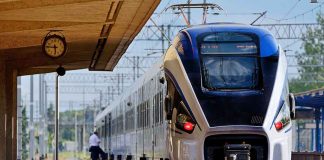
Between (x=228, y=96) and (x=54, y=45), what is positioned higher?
(x=54, y=45)

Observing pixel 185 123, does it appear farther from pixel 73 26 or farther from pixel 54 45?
pixel 54 45

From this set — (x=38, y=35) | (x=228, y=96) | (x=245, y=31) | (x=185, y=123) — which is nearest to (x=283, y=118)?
(x=228, y=96)

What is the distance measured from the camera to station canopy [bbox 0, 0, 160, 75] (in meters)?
20.9

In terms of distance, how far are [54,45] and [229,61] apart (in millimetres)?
8510

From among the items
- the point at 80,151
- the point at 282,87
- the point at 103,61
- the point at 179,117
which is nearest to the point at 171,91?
the point at 179,117

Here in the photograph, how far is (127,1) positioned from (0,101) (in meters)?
11.9

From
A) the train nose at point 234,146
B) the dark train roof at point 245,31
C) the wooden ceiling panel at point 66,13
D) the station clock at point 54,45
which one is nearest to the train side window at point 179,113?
the train nose at point 234,146

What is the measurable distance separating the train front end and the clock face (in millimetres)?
7169

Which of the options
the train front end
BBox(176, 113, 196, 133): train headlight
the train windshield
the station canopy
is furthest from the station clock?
BBox(176, 113, 196, 133): train headlight

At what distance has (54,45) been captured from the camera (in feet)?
82.6

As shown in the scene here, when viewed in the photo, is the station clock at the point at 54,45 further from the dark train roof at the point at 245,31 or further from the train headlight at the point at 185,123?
the train headlight at the point at 185,123

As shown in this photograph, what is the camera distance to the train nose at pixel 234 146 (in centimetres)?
1662

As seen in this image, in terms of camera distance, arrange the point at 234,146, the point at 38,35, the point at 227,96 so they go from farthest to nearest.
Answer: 1. the point at 38,35
2. the point at 227,96
3. the point at 234,146

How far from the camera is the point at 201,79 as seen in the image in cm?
1725
